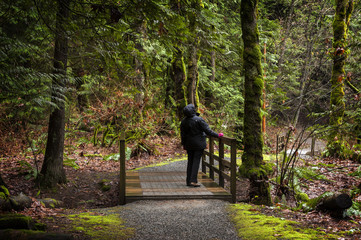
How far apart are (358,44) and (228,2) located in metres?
11.5

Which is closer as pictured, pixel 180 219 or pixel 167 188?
pixel 180 219

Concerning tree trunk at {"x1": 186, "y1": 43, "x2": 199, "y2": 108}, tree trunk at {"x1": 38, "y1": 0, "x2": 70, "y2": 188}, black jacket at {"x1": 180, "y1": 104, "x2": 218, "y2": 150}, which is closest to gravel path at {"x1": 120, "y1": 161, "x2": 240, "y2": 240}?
black jacket at {"x1": 180, "y1": 104, "x2": 218, "y2": 150}

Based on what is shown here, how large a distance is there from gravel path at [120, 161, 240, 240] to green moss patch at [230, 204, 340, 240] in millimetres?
194

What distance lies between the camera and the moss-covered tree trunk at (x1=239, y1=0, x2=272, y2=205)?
838 centimetres

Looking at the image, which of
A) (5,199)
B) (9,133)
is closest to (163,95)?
(9,133)

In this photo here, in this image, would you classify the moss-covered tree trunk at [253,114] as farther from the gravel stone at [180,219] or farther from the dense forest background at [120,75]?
the gravel stone at [180,219]

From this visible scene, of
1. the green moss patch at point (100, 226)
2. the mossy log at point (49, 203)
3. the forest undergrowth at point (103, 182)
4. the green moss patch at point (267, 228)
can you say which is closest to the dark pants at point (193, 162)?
the forest undergrowth at point (103, 182)

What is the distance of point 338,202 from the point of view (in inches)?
260

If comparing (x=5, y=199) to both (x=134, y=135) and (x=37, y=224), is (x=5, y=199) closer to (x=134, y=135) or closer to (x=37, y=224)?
(x=37, y=224)

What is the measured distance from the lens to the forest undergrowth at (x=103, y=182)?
6.51m

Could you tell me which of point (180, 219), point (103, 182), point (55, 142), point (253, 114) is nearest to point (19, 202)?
point (180, 219)

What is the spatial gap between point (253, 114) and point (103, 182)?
5.24m

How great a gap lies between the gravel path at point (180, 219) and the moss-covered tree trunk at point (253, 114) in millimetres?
1193

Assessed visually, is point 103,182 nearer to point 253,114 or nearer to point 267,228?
point 253,114
